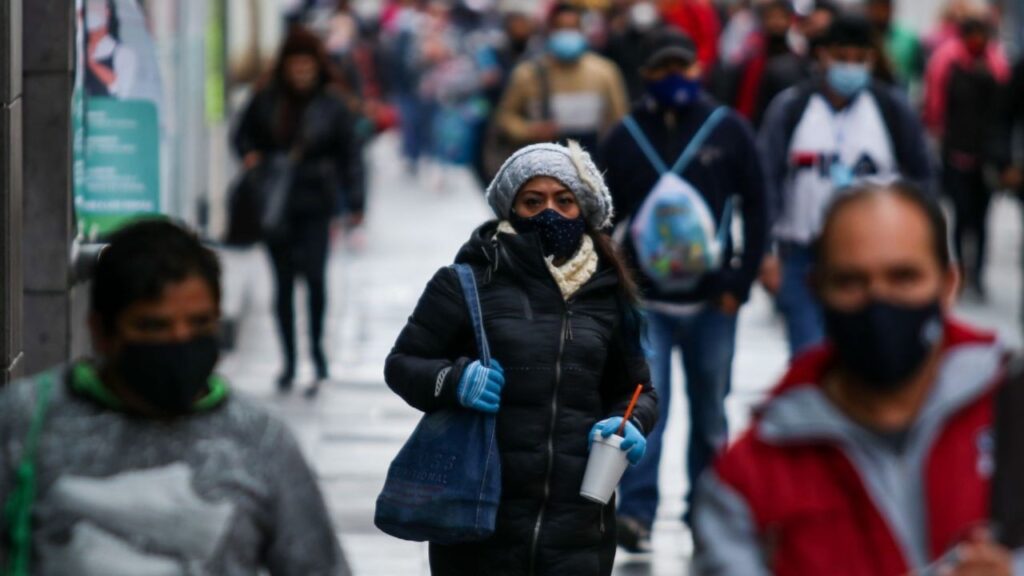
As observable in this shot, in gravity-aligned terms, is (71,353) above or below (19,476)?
below

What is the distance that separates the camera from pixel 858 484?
3.29m

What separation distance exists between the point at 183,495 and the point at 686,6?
17023mm

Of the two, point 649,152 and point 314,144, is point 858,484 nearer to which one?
Result: point 649,152

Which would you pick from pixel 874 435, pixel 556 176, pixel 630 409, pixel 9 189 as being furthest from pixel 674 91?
pixel 874 435

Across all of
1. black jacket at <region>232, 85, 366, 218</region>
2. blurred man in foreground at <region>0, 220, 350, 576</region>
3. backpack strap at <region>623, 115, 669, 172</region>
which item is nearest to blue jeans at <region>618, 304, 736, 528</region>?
backpack strap at <region>623, 115, 669, 172</region>

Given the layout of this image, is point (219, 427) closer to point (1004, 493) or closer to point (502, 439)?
point (1004, 493)

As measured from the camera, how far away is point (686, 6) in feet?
66.7

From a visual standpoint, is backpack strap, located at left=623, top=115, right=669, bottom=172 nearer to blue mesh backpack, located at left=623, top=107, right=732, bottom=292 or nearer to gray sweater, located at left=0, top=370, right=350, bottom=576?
blue mesh backpack, located at left=623, top=107, right=732, bottom=292

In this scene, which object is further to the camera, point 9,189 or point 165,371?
point 9,189

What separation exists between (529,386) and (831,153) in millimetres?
4074

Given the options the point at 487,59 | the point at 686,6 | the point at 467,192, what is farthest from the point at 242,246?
the point at 467,192

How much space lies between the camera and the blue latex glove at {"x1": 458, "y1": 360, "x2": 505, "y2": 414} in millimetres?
5539

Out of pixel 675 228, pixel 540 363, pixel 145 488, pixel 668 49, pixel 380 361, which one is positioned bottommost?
pixel 380 361

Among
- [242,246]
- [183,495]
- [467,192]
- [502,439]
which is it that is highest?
[183,495]
